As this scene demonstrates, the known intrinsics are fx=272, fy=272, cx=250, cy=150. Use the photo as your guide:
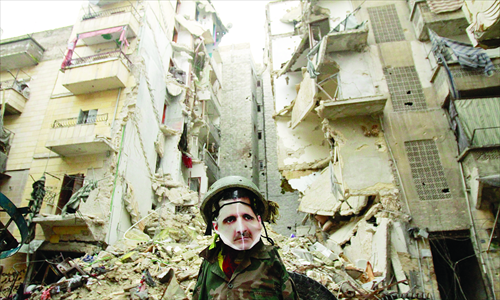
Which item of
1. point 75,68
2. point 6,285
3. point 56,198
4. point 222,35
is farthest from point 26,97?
point 222,35

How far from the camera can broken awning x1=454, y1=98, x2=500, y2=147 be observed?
8.20 meters

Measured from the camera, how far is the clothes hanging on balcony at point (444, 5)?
10.7 metres

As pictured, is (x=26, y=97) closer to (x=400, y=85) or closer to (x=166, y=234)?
(x=166, y=234)

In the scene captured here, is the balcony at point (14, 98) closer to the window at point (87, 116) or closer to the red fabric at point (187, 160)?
the window at point (87, 116)

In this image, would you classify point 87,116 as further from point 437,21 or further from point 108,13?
point 437,21

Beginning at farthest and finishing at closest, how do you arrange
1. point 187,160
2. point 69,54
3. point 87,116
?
1. point 187,160
2. point 69,54
3. point 87,116

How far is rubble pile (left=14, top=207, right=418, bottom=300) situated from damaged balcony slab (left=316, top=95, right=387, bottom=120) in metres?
4.64

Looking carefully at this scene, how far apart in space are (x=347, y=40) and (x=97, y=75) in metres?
10.5

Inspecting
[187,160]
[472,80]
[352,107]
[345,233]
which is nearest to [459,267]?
[345,233]

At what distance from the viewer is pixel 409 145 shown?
31.3ft

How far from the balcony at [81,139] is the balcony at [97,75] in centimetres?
162

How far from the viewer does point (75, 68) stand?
12.2 m

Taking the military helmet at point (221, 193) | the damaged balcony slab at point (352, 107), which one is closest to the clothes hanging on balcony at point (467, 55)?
the damaged balcony slab at point (352, 107)

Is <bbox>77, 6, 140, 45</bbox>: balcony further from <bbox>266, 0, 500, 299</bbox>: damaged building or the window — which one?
<bbox>266, 0, 500, 299</bbox>: damaged building
